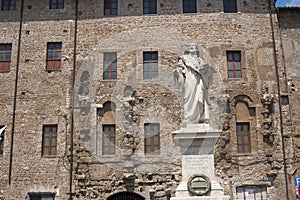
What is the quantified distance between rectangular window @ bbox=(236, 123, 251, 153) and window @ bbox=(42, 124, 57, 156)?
26.2 ft

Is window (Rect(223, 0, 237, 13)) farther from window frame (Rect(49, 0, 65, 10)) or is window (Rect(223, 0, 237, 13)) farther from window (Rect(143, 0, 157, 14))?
window frame (Rect(49, 0, 65, 10))

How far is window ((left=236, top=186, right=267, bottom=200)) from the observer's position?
1770cm

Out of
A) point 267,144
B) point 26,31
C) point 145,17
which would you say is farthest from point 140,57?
point 267,144

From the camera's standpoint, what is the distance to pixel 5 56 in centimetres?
1983

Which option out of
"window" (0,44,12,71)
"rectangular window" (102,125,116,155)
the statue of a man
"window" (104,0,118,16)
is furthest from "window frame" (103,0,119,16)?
the statue of a man

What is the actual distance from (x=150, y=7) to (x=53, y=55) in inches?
201

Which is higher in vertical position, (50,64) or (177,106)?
(50,64)

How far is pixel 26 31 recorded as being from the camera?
65.7 ft

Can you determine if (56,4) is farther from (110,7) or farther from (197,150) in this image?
(197,150)

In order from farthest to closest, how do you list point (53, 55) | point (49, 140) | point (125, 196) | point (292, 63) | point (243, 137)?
point (53, 55), point (292, 63), point (49, 140), point (243, 137), point (125, 196)

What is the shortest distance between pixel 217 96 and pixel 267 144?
2963mm

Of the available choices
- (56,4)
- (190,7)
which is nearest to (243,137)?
(190,7)

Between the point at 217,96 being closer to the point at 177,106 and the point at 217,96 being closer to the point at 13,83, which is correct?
the point at 177,106

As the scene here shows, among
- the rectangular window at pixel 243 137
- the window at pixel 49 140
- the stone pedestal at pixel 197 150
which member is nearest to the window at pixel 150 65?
the rectangular window at pixel 243 137
